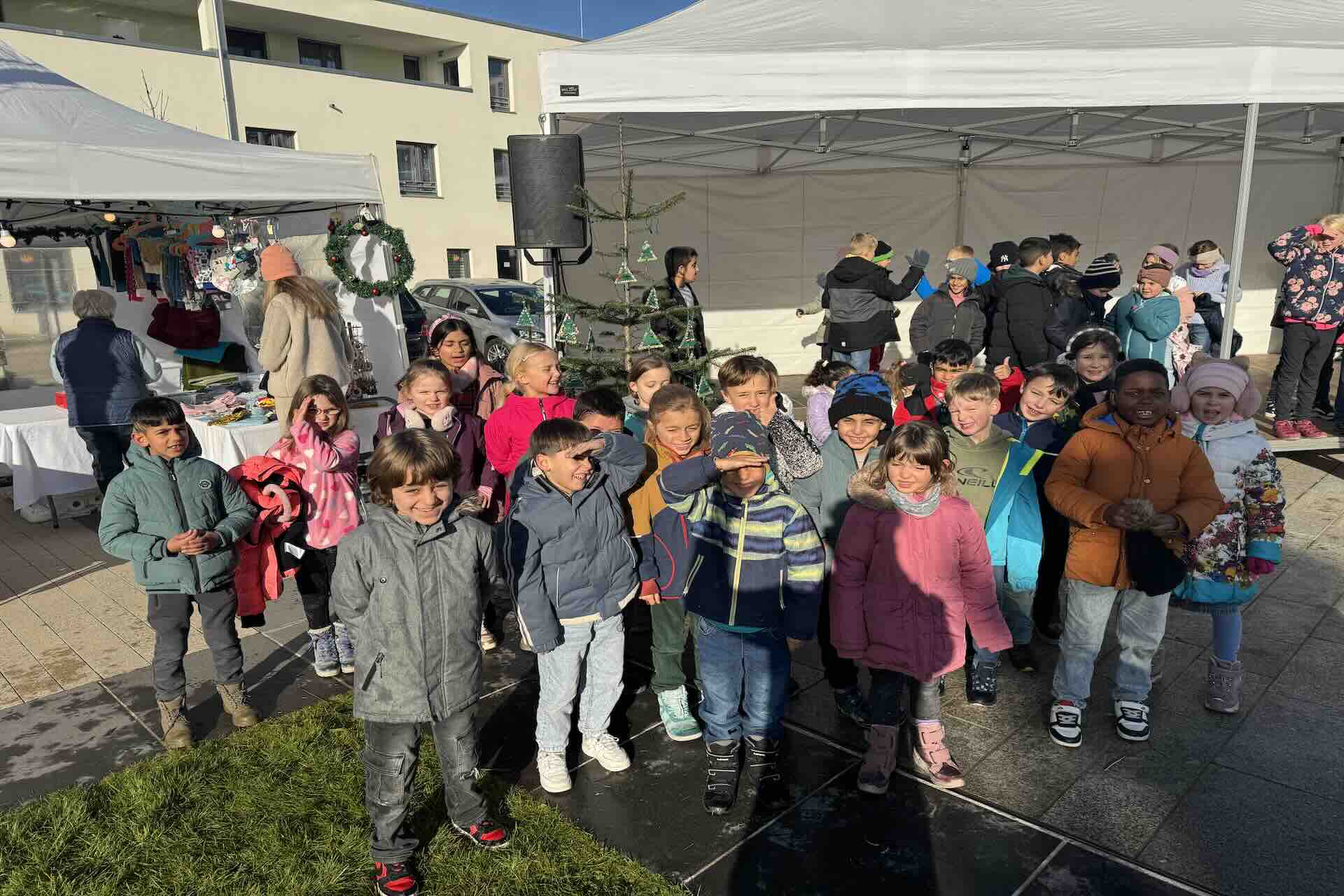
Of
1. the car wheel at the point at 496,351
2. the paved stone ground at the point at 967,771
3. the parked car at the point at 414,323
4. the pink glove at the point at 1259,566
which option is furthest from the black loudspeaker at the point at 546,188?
the parked car at the point at 414,323

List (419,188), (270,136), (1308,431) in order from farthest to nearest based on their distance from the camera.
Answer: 1. (419,188)
2. (270,136)
3. (1308,431)

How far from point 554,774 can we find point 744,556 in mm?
1131

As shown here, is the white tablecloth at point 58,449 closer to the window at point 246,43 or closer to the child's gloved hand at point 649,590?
the child's gloved hand at point 649,590

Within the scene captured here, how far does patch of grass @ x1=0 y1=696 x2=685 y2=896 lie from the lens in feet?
9.23

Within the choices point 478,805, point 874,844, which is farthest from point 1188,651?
point 478,805

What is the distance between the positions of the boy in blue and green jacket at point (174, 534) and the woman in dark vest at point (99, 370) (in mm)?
3401

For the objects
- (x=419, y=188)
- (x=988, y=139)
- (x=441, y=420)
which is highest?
(x=419, y=188)

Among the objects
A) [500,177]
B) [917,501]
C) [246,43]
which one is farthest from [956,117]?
[246,43]

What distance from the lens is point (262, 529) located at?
12.6ft

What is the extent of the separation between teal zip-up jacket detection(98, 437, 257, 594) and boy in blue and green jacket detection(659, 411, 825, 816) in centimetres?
199

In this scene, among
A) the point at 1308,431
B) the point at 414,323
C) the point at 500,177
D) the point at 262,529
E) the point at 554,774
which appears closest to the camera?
the point at 554,774

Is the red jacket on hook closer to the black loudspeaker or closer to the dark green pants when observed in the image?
the dark green pants

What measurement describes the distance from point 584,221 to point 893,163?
5.88 metres

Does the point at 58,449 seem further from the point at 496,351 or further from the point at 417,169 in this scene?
the point at 417,169
